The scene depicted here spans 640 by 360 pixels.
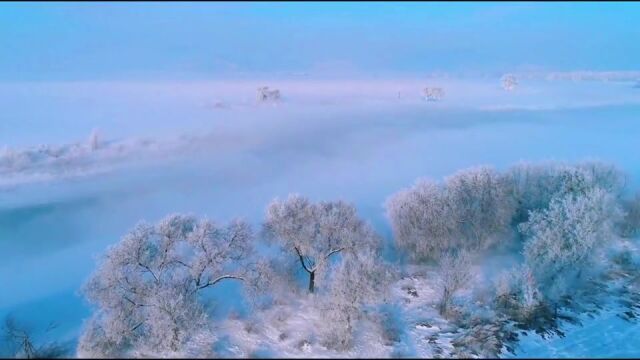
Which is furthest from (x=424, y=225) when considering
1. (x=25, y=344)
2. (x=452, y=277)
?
(x=25, y=344)

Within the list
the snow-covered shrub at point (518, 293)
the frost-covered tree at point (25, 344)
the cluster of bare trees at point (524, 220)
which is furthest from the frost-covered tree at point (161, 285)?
the snow-covered shrub at point (518, 293)

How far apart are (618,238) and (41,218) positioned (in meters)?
35.4

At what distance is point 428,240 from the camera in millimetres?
23203

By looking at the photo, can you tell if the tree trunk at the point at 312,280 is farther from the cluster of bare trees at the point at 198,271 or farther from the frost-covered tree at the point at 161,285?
the frost-covered tree at the point at 161,285

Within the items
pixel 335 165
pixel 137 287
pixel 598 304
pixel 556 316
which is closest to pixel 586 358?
pixel 556 316

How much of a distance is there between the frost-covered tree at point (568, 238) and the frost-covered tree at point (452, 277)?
3265 mm

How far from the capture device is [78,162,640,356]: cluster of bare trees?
16.5 meters

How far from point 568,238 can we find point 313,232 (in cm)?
1133

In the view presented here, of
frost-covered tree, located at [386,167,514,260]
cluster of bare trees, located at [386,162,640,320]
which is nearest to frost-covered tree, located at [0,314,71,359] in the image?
cluster of bare trees, located at [386,162,640,320]

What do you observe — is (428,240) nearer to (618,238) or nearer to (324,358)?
(324,358)

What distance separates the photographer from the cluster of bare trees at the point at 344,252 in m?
16.5

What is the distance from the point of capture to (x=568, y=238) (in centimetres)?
2036

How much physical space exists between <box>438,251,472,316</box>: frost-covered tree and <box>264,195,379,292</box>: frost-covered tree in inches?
138

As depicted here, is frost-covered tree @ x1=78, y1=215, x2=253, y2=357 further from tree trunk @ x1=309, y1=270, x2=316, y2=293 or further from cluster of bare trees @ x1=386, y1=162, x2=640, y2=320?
cluster of bare trees @ x1=386, y1=162, x2=640, y2=320
